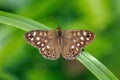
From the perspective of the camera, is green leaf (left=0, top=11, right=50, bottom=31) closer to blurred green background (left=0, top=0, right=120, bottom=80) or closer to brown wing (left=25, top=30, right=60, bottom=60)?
brown wing (left=25, top=30, right=60, bottom=60)

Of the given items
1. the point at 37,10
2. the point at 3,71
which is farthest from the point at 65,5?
the point at 3,71

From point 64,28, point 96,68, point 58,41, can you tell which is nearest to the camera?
point 96,68

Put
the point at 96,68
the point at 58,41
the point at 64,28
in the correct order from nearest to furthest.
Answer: the point at 96,68 < the point at 58,41 < the point at 64,28

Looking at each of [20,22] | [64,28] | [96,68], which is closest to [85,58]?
[96,68]

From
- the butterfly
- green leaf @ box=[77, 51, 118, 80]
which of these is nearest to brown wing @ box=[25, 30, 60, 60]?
the butterfly

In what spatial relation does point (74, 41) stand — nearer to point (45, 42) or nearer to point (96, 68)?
point (45, 42)

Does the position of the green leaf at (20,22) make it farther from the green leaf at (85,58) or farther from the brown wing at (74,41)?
the brown wing at (74,41)
